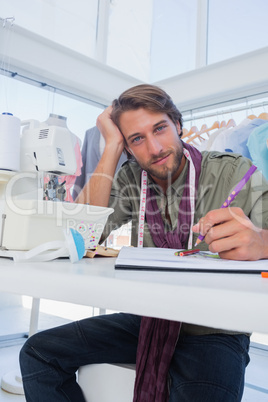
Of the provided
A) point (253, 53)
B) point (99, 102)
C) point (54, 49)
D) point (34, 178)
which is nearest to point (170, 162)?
point (34, 178)

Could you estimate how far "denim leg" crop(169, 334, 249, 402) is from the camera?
2.13 feet

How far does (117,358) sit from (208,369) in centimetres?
28

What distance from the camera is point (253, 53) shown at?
2.30 m

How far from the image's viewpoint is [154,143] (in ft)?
4.67

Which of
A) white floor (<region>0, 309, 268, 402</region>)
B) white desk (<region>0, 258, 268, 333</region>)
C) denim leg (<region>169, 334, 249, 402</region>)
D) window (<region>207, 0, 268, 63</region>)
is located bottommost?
white floor (<region>0, 309, 268, 402</region>)

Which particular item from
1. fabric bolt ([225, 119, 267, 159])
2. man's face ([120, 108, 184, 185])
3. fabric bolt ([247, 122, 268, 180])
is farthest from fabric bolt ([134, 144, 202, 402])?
fabric bolt ([225, 119, 267, 159])

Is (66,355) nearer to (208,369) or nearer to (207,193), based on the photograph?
(208,369)

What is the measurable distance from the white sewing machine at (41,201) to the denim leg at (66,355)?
252 millimetres

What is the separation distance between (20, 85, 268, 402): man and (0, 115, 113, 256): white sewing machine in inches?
9.7

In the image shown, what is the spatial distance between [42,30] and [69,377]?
277 centimetres

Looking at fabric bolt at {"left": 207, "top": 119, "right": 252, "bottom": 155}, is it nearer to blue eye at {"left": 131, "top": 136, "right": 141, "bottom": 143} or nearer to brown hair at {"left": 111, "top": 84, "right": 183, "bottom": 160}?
brown hair at {"left": 111, "top": 84, "right": 183, "bottom": 160}

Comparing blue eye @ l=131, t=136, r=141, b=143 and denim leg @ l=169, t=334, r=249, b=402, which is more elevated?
blue eye @ l=131, t=136, r=141, b=143

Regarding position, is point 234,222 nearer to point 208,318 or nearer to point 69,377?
point 208,318

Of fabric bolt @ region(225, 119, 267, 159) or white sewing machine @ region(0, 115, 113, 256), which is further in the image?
fabric bolt @ region(225, 119, 267, 159)
